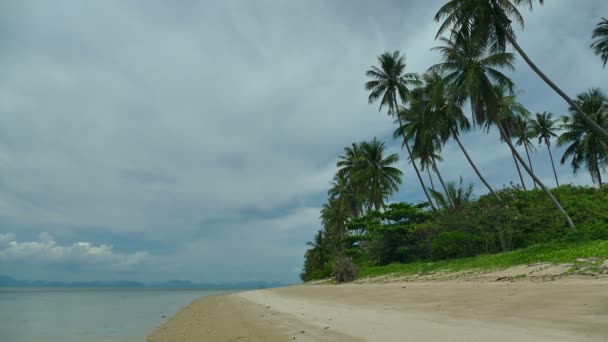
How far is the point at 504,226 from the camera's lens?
1933cm

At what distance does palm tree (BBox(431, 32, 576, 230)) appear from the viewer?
70.1 feet

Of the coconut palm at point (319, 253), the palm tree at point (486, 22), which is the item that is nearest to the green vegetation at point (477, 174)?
the palm tree at point (486, 22)

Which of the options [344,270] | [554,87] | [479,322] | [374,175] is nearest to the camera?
[479,322]

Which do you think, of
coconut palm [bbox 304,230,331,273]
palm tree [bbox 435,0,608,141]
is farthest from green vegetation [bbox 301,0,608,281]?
coconut palm [bbox 304,230,331,273]

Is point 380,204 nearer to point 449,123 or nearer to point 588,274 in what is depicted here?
point 449,123

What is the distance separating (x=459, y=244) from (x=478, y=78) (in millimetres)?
9948

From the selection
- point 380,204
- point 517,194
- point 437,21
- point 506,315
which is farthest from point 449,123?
point 506,315

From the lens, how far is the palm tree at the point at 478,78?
21359 mm

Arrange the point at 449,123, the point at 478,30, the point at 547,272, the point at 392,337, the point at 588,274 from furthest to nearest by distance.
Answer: the point at 449,123 → the point at 478,30 → the point at 547,272 → the point at 588,274 → the point at 392,337

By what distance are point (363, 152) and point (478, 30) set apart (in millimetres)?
21941

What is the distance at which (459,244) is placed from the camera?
20.4 m

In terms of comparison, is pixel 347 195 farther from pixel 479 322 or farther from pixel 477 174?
pixel 479 322

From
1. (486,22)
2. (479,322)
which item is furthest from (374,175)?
(479,322)

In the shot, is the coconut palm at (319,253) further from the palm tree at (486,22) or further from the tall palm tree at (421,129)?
the palm tree at (486,22)
